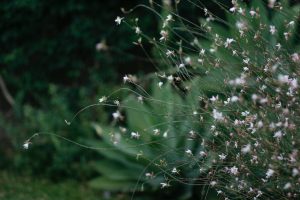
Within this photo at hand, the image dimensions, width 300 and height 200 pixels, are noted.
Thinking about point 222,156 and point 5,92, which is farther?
point 5,92

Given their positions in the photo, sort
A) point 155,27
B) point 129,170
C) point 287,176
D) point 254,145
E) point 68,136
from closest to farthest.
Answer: point 287,176 < point 254,145 < point 129,170 < point 68,136 < point 155,27

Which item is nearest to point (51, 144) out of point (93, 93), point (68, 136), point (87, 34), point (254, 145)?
point (68, 136)

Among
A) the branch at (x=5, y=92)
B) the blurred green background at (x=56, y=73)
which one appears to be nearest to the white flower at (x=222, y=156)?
the blurred green background at (x=56, y=73)

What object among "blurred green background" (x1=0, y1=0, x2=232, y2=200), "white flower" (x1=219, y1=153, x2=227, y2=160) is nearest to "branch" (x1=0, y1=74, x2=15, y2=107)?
"blurred green background" (x1=0, y1=0, x2=232, y2=200)

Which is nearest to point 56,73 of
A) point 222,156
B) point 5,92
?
point 5,92

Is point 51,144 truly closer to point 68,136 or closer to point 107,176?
point 68,136

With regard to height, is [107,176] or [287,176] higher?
[287,176]

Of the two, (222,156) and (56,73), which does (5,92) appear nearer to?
(56,73)

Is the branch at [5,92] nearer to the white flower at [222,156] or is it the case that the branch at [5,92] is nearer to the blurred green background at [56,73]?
the blurred green background at [56,73]
